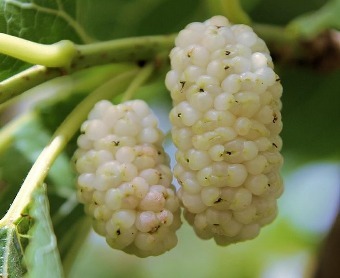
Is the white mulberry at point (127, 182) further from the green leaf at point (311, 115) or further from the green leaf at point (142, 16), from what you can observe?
the green leaf at point (311, 115)

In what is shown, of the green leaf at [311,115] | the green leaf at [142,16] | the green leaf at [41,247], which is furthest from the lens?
the green leaf at [311,115]

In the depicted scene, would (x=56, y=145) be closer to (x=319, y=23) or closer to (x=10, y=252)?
(x=10, y=252)

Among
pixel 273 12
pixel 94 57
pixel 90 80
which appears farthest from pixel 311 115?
pixel 94 57

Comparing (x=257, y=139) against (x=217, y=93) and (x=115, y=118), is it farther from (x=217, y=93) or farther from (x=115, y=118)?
(x=115, y=118)

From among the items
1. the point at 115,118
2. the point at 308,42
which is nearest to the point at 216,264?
the point at 308,42

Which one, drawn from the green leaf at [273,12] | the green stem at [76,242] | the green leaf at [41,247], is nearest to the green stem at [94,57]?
the green leaf at [41,247]
